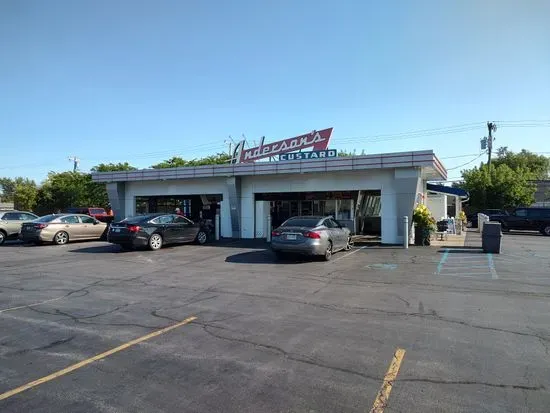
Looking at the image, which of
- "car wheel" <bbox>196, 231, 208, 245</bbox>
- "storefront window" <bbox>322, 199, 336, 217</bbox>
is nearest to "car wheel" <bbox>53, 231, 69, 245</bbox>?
"car wheel" <bbox>196, 231, 208, 245</bbox>

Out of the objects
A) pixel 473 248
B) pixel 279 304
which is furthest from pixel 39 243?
pixel 473 248

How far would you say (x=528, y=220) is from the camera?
29.2 metres

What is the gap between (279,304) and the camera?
25.3ft

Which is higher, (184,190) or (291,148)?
(291,148)

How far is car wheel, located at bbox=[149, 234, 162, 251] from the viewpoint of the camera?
1690cm

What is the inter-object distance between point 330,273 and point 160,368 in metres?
7.16

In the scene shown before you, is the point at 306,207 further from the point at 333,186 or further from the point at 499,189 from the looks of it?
the point at 499,189

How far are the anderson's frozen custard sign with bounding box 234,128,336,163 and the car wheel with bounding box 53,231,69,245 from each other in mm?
10263

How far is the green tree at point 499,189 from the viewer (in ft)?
136

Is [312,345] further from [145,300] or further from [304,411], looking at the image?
[145,300]

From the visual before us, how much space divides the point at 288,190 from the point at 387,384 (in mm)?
17735

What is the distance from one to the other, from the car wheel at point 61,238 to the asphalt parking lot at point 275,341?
29.4 ft

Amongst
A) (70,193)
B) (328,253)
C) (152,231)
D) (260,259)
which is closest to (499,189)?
(328,253)

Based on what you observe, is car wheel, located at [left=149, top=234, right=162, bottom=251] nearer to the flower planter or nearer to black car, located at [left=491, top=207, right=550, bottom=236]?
the flower planter
